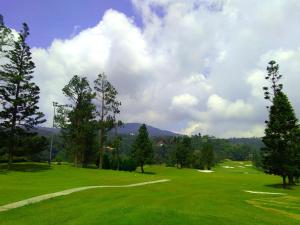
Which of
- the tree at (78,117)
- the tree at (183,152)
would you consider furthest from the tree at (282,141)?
the tree at (183,152)

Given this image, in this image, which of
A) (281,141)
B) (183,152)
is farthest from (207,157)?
(281,141)

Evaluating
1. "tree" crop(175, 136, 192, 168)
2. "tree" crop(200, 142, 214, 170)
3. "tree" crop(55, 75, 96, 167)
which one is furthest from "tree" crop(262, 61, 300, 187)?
"tree" crop(200, 142, 214, 170)

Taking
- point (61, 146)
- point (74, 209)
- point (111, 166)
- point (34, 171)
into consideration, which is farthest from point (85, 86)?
point (74, 209)

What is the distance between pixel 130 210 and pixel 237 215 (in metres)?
6.53

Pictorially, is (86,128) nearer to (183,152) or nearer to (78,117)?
(78,117)

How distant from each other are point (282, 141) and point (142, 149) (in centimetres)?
4946

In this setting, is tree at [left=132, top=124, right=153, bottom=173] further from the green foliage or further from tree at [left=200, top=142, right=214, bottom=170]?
tree at [left=200, top=142, right=214, bottom=170]

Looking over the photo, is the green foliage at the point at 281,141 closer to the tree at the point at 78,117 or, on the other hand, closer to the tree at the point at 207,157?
the tree at the point at 78,117

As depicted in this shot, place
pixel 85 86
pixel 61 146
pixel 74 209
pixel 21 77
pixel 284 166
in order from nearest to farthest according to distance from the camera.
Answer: pixel 74 209 < pixel 284 166 < pixel 21 77 < pixel 85 86 < pixel 61 146

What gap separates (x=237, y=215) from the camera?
22812 mm

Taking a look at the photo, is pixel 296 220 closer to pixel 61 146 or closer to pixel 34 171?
pixel 34 171

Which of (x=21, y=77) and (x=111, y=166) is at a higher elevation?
(x=21, y=77)

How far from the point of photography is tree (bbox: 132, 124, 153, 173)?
96.7 meters

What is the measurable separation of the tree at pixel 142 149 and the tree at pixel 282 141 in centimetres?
4645
